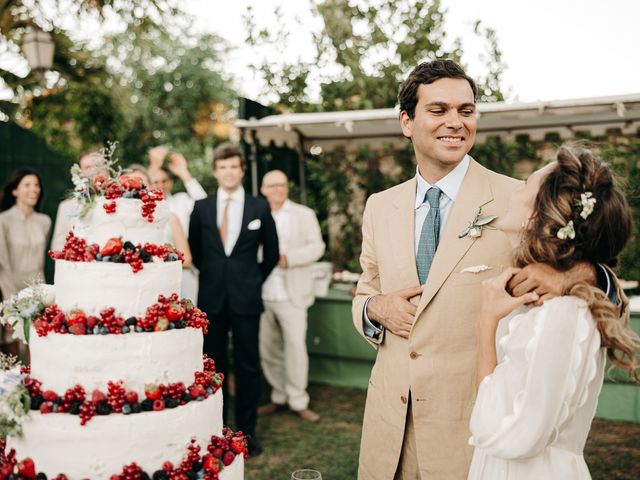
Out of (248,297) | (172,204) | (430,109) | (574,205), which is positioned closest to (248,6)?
(172,204)

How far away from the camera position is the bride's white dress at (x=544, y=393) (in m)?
1.62

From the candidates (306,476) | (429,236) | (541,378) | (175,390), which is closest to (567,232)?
(541,378)

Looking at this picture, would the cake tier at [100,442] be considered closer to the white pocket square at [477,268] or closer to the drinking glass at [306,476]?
the drinking glass at [306,476]

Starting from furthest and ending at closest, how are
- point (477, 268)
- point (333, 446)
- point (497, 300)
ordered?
point (333, 446) → point (477, 268) → point (497, 300)

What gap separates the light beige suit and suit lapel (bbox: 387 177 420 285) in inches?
142

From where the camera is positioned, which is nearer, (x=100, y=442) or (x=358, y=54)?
(x=100, y=442)

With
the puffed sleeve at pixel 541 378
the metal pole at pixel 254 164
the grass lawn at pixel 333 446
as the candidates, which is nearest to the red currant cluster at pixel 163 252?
the puffed sleeve at pixel 541 378

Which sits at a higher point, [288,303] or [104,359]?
[104,359]

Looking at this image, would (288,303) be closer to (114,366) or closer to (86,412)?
(114,366)

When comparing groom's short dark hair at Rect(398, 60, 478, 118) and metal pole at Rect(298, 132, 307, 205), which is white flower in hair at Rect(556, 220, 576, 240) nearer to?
groom's short dark hair at Rect(398, 60, 478, 118)

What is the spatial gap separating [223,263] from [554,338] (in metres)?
3.62

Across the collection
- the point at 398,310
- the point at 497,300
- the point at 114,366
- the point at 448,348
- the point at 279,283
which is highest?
the point at 497,300

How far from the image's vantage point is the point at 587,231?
1685mm

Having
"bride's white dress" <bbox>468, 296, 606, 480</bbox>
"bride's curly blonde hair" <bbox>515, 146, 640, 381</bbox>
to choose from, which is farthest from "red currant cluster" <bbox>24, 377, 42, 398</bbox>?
"bride's curly blonde hair" <bbox>515, 146, 640, 381</bbox>
